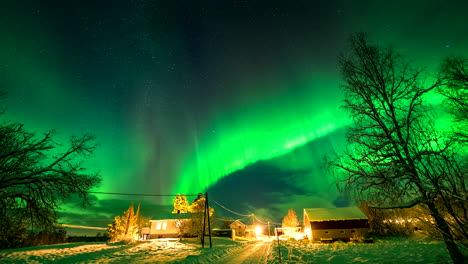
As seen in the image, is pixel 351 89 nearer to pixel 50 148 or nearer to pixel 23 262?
pixel 50 148

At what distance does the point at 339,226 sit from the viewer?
33750 mm

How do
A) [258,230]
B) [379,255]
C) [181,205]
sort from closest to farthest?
[379,255] < [181,205] < [258,230]

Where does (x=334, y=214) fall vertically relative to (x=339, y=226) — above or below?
above

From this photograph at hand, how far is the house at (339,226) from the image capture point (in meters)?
32.8

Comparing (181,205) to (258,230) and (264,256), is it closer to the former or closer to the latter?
(258,230)

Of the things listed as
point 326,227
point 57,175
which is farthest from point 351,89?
point 326,227

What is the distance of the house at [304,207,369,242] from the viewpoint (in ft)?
108

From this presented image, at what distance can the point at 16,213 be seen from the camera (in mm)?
11836

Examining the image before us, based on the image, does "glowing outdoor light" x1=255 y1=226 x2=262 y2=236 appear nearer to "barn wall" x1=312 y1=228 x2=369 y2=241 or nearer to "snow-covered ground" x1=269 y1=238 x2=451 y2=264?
"barn wall" x1=312 y1=228 x2=369 y2=241

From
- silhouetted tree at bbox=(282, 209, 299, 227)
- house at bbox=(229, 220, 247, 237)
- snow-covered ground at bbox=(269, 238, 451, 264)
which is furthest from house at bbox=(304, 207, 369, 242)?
house at bbox=(229, 220, 247, 237)

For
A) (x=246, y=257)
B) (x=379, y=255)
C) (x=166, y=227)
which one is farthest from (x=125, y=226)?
(x=379, y=255)

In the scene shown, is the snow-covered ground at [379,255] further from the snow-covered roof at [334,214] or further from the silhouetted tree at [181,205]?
the silhouetted tree at [181,205]

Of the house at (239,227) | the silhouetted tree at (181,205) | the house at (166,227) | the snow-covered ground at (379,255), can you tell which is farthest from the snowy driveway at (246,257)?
the house at (239,227)

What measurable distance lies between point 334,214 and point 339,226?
2666 millimetres
